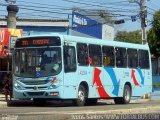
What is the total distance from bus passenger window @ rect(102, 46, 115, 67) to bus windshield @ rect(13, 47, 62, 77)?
379 centimetres

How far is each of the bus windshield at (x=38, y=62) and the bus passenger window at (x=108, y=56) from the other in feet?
12.4

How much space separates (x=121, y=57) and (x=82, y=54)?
3966 mm

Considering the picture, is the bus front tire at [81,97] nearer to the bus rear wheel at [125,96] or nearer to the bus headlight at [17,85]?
the bus headlight at [17,85]

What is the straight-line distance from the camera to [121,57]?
94.4 feet

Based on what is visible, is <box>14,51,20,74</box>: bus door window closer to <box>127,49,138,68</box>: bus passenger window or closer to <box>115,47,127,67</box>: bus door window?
<box>115,47,127,67</box>: bus door window

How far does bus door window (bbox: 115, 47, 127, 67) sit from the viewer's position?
28.5 meters

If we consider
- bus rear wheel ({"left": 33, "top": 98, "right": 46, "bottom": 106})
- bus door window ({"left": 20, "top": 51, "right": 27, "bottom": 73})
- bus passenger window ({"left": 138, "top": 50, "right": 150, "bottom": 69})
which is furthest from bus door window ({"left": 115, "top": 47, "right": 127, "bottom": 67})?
bus door window ({"left": 20, "top": 51, "right": 27, "bottom": 73})

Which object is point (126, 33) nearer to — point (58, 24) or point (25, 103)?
point (58, 24)

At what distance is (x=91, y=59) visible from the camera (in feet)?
85.9

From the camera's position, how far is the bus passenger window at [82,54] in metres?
25.1

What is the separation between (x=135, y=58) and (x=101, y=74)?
3.74 m

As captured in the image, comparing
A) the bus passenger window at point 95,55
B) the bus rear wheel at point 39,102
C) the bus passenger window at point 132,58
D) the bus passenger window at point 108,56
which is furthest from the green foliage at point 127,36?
the bus rear wheel at point 39,102

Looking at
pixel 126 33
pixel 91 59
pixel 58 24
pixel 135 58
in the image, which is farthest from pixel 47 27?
pixel 126 33

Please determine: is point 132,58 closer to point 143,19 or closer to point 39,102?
point 39,102
